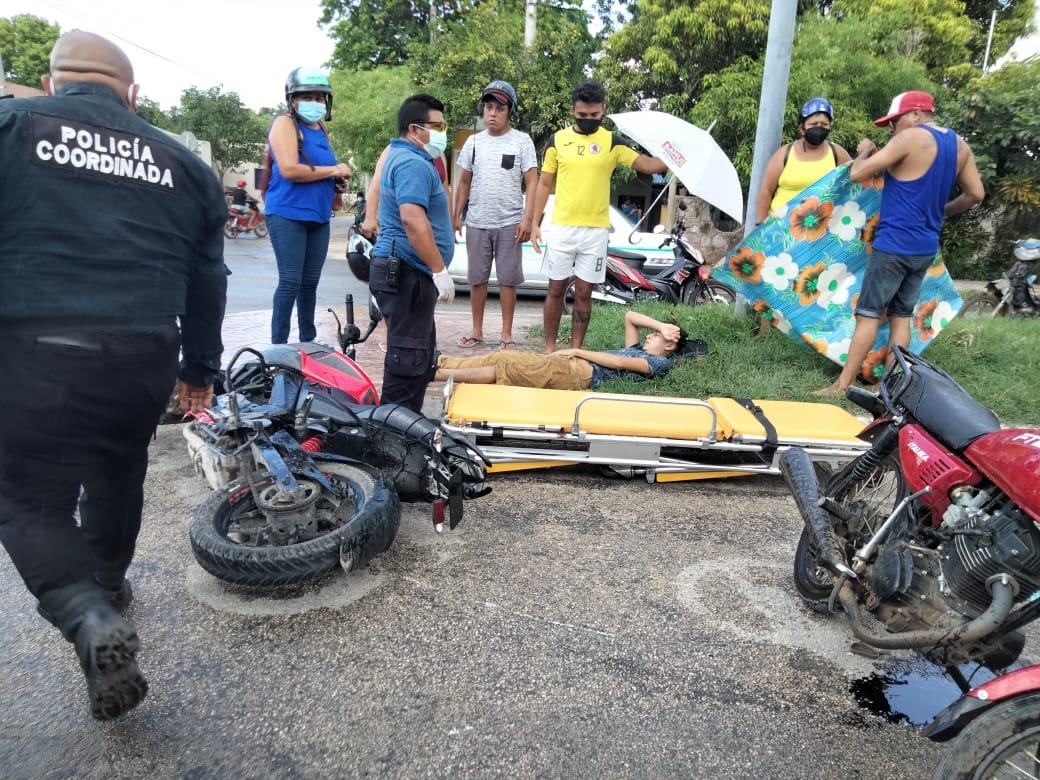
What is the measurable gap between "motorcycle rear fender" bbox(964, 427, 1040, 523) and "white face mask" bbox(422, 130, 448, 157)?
2.86 m

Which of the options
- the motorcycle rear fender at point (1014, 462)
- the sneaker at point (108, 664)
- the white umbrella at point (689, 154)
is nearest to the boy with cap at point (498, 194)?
the white umbrella at point (689, 154)

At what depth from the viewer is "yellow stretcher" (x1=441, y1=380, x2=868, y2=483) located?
3.84 m

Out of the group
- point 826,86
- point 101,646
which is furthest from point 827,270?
point 826,86

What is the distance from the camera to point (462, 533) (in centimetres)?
330

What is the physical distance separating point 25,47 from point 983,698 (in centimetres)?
4809

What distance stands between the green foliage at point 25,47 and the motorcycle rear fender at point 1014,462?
44.8m

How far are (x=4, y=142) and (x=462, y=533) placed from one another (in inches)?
88.3

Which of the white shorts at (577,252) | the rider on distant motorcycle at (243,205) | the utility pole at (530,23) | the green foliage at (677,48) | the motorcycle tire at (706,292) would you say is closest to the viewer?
the white shorts at (577,252)

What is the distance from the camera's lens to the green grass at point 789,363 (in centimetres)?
526

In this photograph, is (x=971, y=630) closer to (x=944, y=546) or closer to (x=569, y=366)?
(x=944, y=546)

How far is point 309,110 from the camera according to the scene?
15.5 feet

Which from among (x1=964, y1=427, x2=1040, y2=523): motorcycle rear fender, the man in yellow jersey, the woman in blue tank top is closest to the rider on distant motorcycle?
the man in yellow jersey

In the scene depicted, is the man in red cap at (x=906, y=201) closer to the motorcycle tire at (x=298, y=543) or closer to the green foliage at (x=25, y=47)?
the motorcycle tire at (x=298, y=543)

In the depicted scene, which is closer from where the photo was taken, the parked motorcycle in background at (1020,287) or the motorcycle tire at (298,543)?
the motorcycle tire at (298,543)
